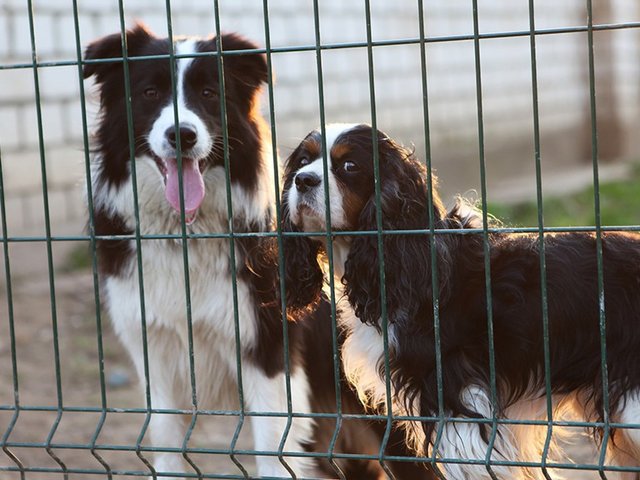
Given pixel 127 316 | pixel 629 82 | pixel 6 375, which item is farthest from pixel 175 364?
pixel 629 82

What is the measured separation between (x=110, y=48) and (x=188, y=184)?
25.5 inches

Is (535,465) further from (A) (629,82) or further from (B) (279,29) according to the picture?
(A) (629,82)

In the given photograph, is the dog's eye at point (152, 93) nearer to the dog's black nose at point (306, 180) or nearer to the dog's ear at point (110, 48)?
the dog's ear at point (110, 48)

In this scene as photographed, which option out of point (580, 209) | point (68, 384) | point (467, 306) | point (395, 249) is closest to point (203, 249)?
point (395, 249)

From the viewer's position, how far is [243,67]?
412cm

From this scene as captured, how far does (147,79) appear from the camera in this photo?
3.96 m

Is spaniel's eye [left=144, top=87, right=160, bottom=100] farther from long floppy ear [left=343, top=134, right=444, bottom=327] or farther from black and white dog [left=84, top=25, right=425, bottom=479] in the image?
long floppy ear [left=343, top=134, right=444, bottom=327]

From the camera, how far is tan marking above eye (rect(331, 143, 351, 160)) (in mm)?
3336

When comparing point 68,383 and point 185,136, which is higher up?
point 185,136

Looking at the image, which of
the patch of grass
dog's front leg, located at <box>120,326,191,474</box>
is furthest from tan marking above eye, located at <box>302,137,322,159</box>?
the patch of grass

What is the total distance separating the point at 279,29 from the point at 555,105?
19.0ft

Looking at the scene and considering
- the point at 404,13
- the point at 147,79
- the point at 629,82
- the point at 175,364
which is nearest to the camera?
the point at 147,79

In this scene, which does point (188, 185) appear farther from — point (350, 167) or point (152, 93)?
point (350, 167)

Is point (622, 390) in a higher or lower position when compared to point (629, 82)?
lower
